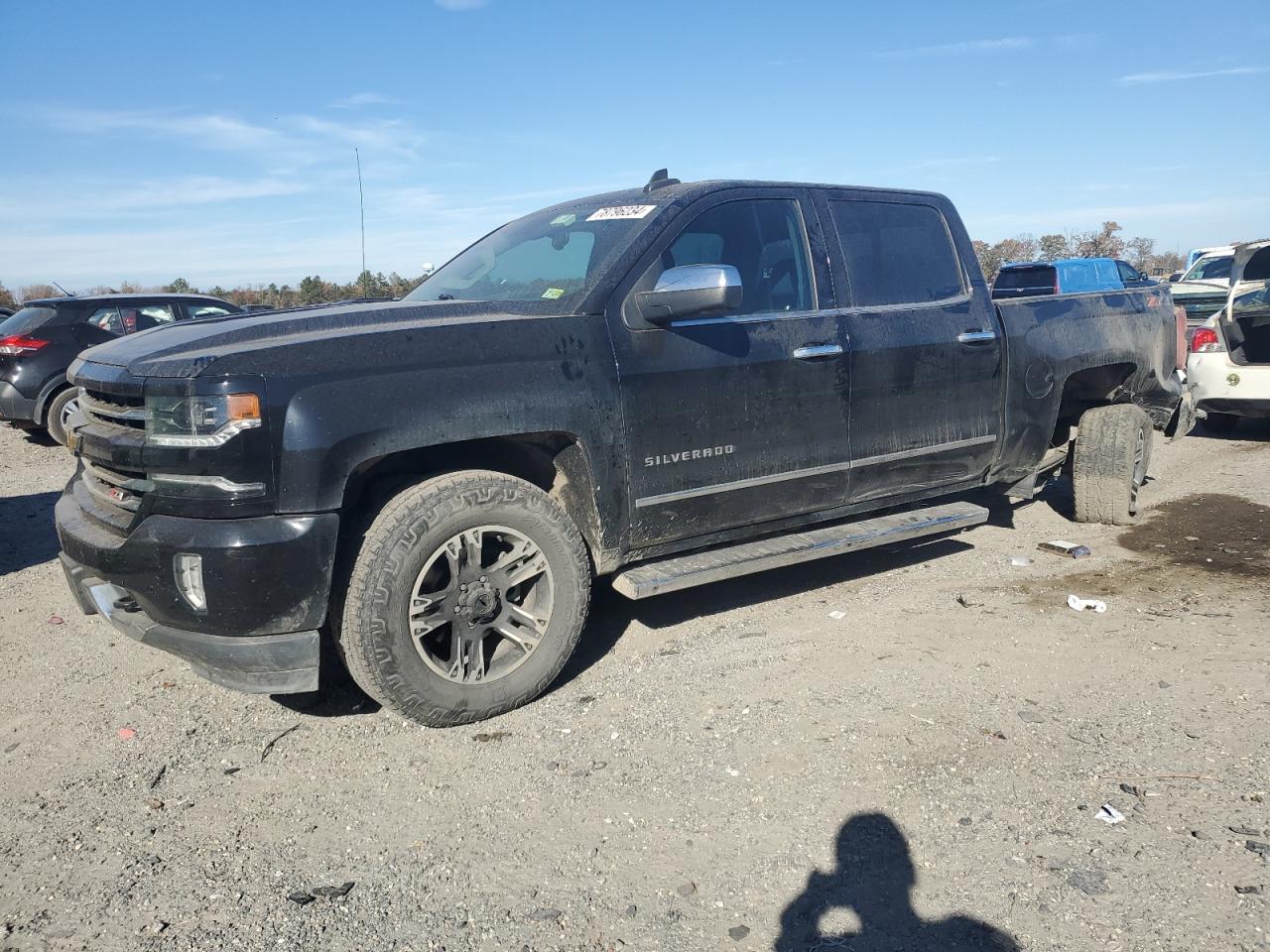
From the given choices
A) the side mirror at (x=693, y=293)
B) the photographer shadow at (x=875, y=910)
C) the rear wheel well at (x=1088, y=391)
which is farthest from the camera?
the rear wheel well at (x=1088, y=391)

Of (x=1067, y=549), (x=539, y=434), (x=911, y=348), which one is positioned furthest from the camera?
(x=1067, y=549)

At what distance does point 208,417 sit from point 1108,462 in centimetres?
526

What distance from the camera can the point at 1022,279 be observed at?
1702 centimetres

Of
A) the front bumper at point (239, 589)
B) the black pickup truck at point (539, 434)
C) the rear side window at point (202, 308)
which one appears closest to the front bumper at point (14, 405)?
the rear side window at point (202, 308)

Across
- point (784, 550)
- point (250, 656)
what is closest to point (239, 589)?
point (250, 656)

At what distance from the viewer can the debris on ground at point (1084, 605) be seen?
452 cm

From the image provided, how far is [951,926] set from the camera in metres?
2.29

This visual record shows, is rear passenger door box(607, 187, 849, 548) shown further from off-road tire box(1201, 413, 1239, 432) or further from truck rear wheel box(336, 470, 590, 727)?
off-road tire box(1201, 413, 1239, 432)

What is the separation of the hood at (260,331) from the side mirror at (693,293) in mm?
540

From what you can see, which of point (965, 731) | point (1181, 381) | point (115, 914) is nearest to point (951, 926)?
point (965, 731)

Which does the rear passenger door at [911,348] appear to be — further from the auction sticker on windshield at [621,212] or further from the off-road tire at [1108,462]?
the off-road tire at [1108,462]

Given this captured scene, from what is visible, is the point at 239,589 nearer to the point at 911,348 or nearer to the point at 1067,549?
the point at 911,348

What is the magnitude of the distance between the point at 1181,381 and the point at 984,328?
2430 mm

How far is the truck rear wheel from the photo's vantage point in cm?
316
